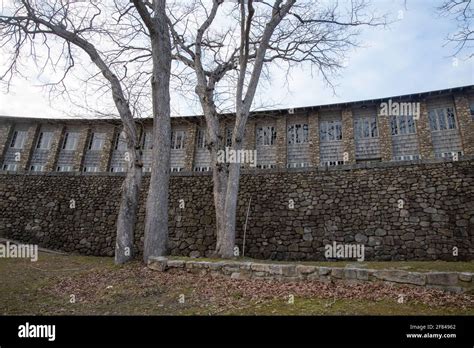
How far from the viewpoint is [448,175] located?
10.0m

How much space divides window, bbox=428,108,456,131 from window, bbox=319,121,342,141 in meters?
5.34

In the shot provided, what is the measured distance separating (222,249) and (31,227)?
10901 mm

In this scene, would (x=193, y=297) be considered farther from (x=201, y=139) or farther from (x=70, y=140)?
(x=70, y=140)

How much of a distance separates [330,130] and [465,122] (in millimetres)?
7590

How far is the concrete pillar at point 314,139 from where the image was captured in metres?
18.7

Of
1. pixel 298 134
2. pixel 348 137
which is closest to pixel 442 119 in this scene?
pixel 348 137

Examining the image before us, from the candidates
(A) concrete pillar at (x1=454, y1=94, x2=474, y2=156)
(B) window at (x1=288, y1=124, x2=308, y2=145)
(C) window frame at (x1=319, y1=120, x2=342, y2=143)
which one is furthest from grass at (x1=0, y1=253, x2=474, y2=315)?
(B) window at (x1=288, y1=124, x2=308, y2=145)

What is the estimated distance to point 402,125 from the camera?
58.7ft

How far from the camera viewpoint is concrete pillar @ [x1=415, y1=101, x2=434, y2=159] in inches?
660
